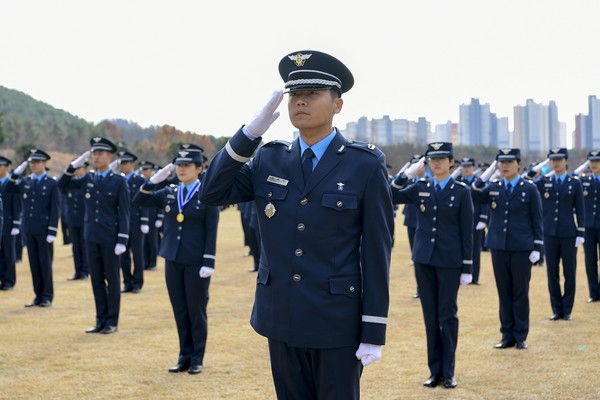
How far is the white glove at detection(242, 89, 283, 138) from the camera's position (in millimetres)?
3342

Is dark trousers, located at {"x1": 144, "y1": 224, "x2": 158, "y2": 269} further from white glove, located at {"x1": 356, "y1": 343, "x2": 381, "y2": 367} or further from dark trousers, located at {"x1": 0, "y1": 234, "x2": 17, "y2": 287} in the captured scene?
white glove, located at {"x1": 356, "y1": 343, "x2": 381, "y2": 367}

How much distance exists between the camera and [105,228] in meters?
9.30

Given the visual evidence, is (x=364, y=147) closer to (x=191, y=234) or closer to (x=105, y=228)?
(x=191, y=234)

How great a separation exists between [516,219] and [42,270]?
22.9ft

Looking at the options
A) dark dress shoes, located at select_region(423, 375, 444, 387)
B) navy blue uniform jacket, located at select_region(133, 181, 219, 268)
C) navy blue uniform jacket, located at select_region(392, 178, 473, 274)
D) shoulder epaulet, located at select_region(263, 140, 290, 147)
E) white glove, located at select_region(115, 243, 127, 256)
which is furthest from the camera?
white glove, located at select_region(115, 243, 127, 256)

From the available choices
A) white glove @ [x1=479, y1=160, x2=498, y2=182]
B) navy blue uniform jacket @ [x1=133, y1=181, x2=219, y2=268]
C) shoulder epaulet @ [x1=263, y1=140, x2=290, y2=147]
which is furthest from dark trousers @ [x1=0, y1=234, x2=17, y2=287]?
shoulder epaulet @ [x1=263, y1=140, x2=290, y2=147]

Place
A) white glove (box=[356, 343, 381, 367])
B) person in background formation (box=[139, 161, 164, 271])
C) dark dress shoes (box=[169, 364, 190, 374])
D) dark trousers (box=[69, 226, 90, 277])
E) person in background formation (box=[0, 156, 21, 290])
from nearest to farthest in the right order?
white glove (box=[356, 343, 381, 367]) < dark dress shoes (box=[169, 364, 190, 374]) < person in background formation (box=[0, 156, 21, 290]) < dark trousers (box=[69, 226, 90, 277]) < person in background formation (box=[139, 161, 164, 271])

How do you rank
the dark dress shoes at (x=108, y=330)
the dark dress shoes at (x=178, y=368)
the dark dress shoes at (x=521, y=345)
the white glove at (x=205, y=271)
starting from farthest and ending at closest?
the dark dress shoes at (x=108, y=330)
the dark dress shoes at (x=521, y=345)
the dark dress shoes at (x=178, y=368)
the white glove at (x=205, y=271)

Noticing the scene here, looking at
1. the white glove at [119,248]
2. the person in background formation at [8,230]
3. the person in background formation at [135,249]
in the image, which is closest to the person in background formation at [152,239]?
the person in background formation at [135,249]

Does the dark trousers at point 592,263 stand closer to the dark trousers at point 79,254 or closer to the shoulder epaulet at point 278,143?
the dark trousers at point 79,254

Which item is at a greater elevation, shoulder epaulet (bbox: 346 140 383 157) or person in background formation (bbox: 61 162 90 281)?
shoulder epaulet (bbox: 346 140 383 157)

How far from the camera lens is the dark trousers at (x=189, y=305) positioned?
7.20m

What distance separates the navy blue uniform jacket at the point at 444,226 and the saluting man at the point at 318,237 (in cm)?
353

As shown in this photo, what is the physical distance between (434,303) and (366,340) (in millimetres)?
3722
